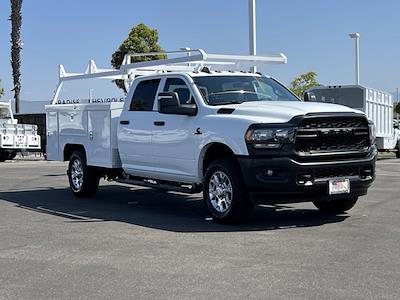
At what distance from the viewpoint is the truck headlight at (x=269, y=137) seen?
7938 millimetres

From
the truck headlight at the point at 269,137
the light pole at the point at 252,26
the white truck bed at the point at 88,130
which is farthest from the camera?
the light pole at the point at 252,26

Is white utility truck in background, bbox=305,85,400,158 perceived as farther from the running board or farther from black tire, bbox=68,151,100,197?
the running board

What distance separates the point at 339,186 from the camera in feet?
27.3

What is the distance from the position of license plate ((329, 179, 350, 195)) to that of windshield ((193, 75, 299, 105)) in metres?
1.87

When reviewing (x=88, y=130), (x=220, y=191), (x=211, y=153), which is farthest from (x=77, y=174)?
(x=220, y=191)

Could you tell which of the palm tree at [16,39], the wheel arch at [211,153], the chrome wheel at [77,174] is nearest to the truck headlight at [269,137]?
the wheel arch at [211,153]

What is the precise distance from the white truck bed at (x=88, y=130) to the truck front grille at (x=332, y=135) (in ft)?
13.7

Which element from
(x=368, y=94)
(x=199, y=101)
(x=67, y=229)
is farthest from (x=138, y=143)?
(x=368, y=94)

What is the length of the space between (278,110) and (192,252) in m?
2.43

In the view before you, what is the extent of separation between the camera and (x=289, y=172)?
7.92m

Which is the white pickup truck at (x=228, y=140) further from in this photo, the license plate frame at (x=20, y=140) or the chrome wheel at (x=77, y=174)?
the license plate frame at (x=20, y=140)

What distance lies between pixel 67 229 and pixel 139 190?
16.3 ft

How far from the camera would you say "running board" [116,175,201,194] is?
9.33m

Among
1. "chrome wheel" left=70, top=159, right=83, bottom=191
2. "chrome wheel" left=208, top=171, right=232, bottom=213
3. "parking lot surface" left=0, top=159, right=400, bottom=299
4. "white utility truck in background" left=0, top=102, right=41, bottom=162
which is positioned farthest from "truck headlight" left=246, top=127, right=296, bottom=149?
"white utility truck in background" left=0, top=102, right=41, bottom=162
